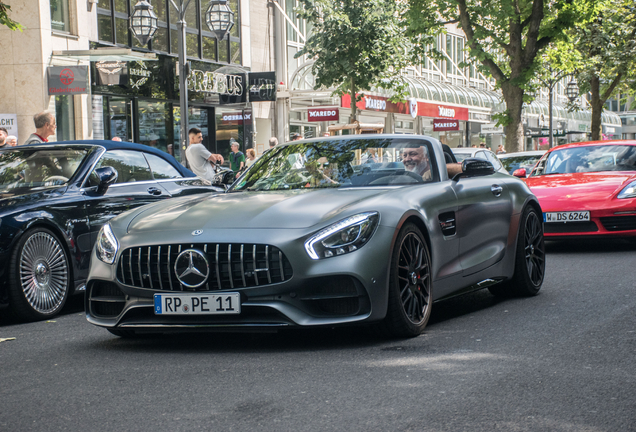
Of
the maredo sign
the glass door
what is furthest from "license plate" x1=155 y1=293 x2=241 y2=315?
the maredo sign

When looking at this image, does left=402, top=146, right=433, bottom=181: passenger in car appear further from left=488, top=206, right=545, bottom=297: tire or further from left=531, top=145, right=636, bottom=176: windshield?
left=531, top=145, right=636, bottom=176: windshield

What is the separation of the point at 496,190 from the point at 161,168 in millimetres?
3682

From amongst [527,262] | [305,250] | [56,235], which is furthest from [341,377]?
[56,235]

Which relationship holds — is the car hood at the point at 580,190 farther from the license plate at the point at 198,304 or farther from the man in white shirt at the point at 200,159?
the license plate at the point at 198,304

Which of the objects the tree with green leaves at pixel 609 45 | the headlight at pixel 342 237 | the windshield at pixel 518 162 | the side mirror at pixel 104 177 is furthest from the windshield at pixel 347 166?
the tree with green leaves at pixel 609 45

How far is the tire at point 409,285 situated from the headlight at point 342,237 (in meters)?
0.24

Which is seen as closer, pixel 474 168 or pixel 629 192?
pixel 474 168

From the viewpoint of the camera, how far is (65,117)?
74.3ft

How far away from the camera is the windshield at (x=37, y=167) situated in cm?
796

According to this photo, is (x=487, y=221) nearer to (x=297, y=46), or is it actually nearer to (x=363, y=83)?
(x=363, y=83)

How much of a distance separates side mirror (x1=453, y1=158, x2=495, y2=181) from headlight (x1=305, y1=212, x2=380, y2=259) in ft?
4.98

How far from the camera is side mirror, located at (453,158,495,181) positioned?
21.7ft

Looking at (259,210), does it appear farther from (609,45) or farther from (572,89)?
(572,89)

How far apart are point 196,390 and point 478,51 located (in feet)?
74.3
